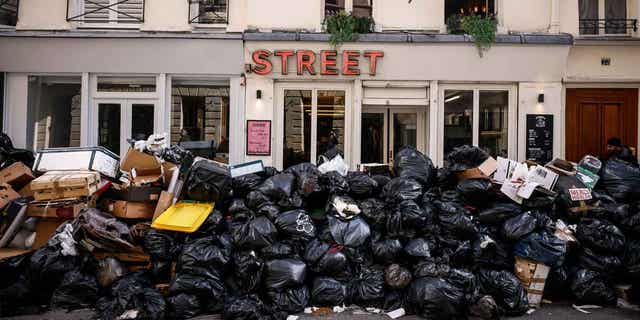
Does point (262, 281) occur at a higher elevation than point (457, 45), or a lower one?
lower

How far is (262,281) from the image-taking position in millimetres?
4852

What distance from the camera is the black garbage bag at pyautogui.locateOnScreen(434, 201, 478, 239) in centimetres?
512

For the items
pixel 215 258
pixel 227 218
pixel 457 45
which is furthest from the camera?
pixel 457 45

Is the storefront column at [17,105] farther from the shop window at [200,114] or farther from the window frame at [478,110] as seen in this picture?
the window frame at [478,110]

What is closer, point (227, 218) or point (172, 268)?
point (172, 268)

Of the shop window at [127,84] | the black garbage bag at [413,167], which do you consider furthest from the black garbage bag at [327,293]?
the shop window at [127,84]

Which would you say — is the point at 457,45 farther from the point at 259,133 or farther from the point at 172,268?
the point at 172,268

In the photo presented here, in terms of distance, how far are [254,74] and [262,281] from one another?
533 centimetres

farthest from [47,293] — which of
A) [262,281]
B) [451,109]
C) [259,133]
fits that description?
[451,109]

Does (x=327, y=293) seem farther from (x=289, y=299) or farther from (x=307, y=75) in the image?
(x=307, y=75)

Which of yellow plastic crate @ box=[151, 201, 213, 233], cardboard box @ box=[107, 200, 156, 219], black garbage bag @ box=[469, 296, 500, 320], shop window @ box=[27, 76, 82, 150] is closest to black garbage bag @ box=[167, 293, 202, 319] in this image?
yellow plastic crate @ box=[151, 201, 213, 233]

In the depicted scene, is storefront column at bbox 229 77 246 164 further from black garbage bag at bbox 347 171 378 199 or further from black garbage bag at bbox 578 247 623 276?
black garbage bag at bbox 578 247 623 276

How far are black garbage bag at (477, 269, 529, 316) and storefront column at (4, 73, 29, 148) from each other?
8912mm

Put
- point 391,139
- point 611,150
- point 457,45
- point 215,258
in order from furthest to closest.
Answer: point 391,139
point 457,45
point 611,150
point 215,258
